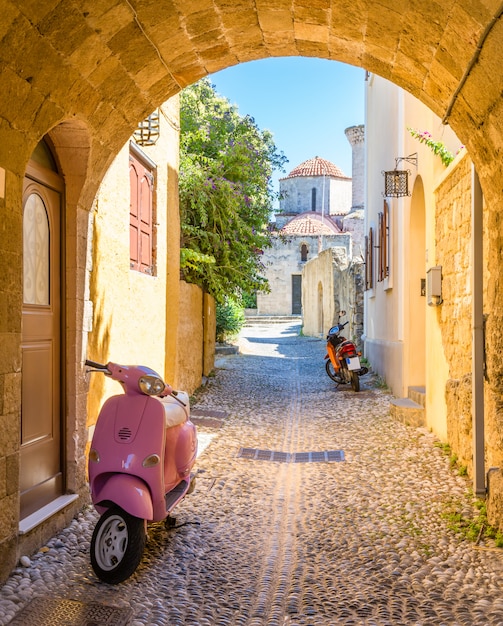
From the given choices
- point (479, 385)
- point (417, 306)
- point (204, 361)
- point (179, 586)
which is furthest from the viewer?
point (204, 361)

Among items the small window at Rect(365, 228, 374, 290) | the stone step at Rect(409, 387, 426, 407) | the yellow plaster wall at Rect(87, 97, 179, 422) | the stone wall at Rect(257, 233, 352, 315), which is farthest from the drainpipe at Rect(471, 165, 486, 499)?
the stone wall at Rect(257, 233, 352, 315)

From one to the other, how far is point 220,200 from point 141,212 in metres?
3.65

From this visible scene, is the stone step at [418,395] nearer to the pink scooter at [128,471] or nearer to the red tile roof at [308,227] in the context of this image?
the pink scooter at [128,471]

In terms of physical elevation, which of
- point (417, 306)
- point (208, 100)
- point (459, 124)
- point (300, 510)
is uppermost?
point (208, 100)

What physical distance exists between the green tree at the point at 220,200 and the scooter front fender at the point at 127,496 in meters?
6.43

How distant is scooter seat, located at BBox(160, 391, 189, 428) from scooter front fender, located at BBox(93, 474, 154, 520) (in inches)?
15.9

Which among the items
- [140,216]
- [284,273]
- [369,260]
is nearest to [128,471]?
[140,216]

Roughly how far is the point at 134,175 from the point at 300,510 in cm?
374

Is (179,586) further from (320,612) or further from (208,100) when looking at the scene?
(208,100)

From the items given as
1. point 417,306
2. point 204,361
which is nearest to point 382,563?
point 417,306

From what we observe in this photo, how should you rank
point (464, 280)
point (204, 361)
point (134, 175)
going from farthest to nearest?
1. point (204, 361)
2. point (134, 175)
3. point (464, 280)

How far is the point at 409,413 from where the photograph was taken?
23.5ft

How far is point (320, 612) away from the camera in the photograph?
9.57ft

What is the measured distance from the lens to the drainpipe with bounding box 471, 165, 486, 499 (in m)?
4.35
